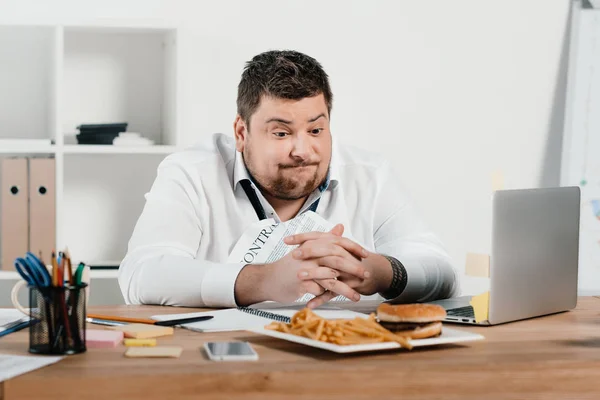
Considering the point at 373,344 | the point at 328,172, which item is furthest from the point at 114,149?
the point at 373,344

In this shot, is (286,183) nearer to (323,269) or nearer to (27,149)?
(323,269)

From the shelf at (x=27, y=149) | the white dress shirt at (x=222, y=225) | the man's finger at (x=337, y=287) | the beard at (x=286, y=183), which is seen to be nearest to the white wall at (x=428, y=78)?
the shelf at (x=27, y=149)

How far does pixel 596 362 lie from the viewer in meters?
1.25

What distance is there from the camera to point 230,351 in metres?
1.23

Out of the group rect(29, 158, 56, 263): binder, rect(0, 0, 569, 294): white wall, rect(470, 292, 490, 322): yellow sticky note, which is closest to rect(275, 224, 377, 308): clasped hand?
rect(470, 292, 490, 322): yellow sticky note

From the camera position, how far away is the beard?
218 cm

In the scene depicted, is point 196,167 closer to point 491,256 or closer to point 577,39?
point 491,256

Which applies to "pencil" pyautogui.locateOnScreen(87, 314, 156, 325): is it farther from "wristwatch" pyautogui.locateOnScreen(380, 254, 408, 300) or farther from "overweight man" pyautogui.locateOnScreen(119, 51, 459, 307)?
"wristwatch" pyautogui.locateOnScreen(380, 254, 408, 300)

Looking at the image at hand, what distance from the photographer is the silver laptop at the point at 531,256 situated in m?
1.51

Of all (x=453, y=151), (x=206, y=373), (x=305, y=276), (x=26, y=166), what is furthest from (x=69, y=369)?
(x=453, y=151)

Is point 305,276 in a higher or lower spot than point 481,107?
lower

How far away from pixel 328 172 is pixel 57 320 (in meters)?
1.19

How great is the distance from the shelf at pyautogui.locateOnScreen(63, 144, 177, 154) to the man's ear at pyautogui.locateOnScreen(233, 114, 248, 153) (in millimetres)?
767

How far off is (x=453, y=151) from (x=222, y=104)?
3.11 ft
